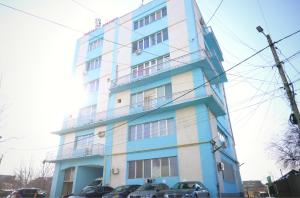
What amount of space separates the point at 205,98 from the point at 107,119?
10.8m

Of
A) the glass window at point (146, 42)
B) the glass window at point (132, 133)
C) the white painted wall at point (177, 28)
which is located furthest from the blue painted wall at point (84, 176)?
the white painted wall at point (177, 28)

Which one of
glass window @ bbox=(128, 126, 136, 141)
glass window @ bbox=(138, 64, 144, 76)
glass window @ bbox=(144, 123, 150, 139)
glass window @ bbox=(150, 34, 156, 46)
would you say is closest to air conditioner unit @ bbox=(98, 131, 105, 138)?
glass window @ bbox=(128, 126, 136, 141)

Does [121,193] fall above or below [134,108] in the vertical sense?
below

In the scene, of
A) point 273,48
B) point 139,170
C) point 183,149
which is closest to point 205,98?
point 183,149

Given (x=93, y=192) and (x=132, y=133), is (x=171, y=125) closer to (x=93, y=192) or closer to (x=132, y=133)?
(x=132, y=133)

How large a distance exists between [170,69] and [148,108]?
4345 millimetres

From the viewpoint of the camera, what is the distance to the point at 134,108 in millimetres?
21969

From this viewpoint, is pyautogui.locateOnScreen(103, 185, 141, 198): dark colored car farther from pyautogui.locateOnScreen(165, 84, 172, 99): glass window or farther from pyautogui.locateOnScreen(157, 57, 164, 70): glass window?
pyautogui.locateOnScreen(157, 57, 164, 70): glass window

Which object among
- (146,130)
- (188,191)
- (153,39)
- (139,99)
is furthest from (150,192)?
(153,39)

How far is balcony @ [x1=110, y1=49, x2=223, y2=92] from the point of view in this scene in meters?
19.9

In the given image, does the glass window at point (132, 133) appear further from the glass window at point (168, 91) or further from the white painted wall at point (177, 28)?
the white painted wall at point (177, 28)

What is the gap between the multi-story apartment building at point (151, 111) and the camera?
1775 cm

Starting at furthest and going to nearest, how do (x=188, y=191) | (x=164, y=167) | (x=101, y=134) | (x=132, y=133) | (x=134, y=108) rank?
(x=101, y=134)
(x=134, y=108)
(x=132, y=133)
(x=164, y=167)
(x=188, y=191)

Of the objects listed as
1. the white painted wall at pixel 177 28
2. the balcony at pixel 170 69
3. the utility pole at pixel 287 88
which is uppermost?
the white painted wall at pixel 177 28
